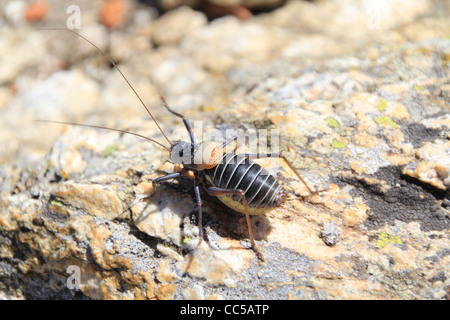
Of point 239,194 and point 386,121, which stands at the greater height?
point 386,121

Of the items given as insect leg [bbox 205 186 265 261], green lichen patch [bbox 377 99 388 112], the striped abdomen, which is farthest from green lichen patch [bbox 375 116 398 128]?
insect leg [bbox 205 186 265 261]

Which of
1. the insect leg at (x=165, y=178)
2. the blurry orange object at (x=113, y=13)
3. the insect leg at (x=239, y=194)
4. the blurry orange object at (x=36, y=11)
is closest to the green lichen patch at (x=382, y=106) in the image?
the insect leg at (x=239, y=194)

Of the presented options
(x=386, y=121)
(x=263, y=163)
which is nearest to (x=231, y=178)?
(x=263, y=163)

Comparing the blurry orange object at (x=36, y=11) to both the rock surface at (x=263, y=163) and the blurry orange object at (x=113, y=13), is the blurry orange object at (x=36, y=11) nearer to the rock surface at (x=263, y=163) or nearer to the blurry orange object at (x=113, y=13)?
the blurry orange object at (x=113, y=13)

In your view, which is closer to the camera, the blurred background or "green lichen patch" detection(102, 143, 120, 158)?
"green lichen patch" detection(102, 143, 120, 158)

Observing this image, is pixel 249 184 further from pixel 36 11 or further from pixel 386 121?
pixel 36 11

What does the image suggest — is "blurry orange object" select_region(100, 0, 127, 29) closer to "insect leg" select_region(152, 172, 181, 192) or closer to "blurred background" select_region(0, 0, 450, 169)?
"blurred background" select_region(0, 0, 450, 169)
